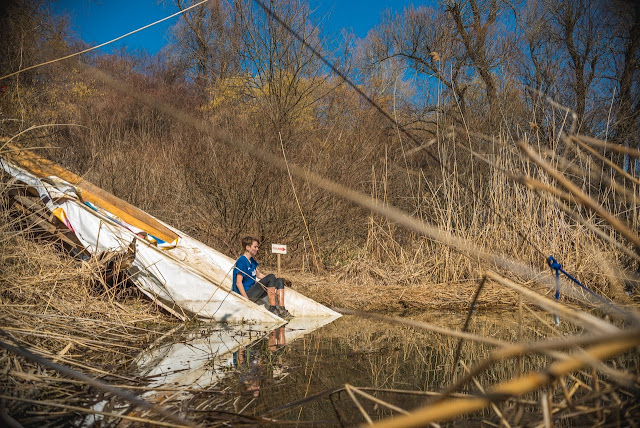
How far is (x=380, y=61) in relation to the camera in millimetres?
15688

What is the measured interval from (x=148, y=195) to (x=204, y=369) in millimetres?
6976

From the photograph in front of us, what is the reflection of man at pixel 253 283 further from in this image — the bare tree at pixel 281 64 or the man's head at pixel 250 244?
the bare tree at pixel 281 64

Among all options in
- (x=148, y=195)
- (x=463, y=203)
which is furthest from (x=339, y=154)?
(x=148, y=195)

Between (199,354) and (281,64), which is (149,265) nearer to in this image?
(199,354)

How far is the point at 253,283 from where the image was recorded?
6320 mm

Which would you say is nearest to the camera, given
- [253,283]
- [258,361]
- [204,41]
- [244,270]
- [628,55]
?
[258,361]

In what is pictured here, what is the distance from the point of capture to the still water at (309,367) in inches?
98.4

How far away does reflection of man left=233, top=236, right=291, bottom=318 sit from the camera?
589 cm

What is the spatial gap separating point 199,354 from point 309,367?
0.87 meters

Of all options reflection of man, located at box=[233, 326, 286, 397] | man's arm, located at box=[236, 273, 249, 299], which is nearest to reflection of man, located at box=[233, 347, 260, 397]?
reflection of man, located at box=[233, 326, 286, 397]

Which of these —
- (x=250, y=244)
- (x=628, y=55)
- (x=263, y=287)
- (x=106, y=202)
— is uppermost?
(x=628, y=55)

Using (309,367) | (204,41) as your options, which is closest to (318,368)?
(309,367)

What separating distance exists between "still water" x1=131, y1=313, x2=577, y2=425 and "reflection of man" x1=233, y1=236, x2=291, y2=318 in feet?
2.01

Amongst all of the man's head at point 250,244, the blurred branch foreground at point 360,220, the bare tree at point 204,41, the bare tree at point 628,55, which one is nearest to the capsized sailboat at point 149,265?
the blurred branch foreground at point 360,220
